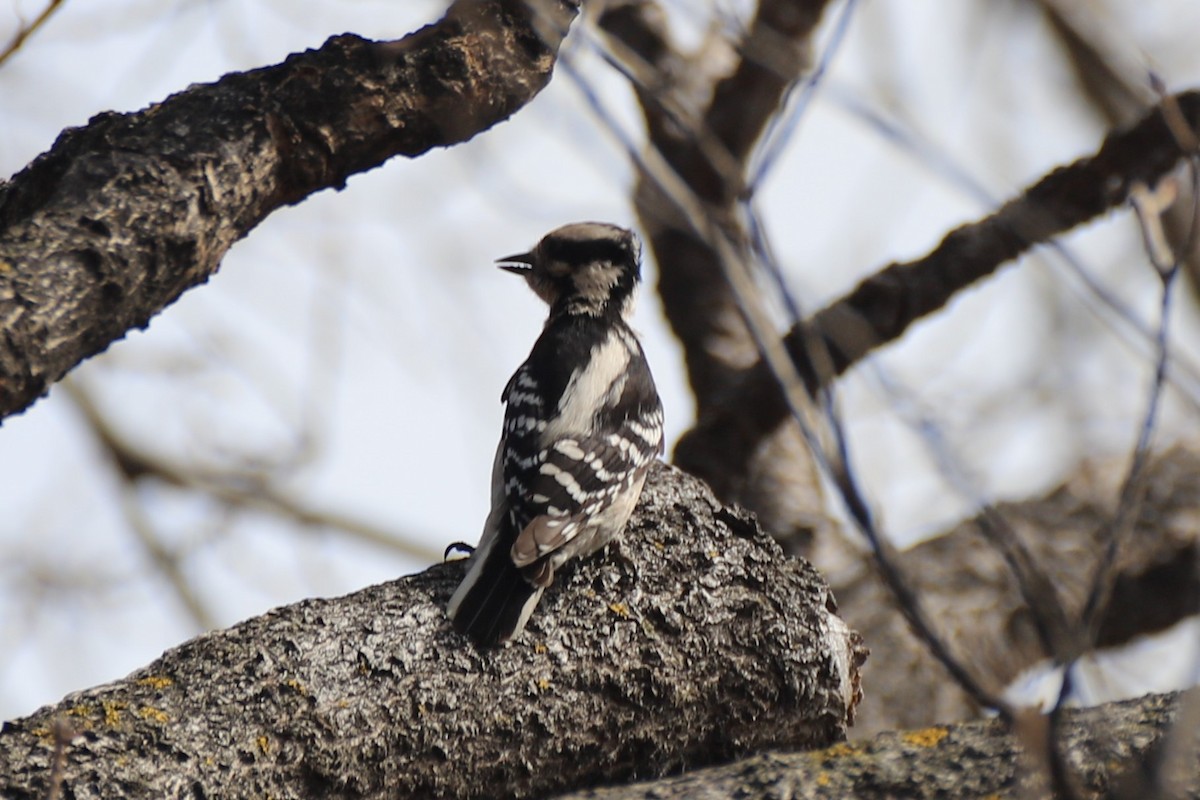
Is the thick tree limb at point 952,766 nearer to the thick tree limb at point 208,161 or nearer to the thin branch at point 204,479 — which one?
the thick tree limb at point 208,161

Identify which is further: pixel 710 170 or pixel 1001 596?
pixel 710 170

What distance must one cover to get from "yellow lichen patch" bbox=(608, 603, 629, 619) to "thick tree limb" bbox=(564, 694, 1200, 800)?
43 centimetres

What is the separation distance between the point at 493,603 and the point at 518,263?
105 inches

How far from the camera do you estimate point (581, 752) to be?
3002mm

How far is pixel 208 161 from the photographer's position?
307 cm

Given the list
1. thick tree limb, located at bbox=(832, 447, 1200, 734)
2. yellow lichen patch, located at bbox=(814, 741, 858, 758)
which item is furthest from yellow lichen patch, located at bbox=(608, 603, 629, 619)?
thick tree limb, located at bbox=(832, 447, 1200, 734)

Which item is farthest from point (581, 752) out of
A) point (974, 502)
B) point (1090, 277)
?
point (1090, 277)

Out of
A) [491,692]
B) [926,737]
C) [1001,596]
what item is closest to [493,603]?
[491,692]

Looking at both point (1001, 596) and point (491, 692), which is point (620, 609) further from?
point (1001, 596)

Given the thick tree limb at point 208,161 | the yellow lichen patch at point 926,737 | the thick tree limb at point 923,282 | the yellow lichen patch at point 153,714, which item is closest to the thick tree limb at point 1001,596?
the thick tree limb at point 923,282

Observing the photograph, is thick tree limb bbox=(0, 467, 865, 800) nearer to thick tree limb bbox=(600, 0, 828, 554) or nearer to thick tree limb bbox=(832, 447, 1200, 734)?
thick tree limb bbox=(832, 447, 1200, 734)

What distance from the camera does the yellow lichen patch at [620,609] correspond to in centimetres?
320

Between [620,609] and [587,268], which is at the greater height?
[587,268]

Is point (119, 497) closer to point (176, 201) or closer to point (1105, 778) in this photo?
point (176, 201)
